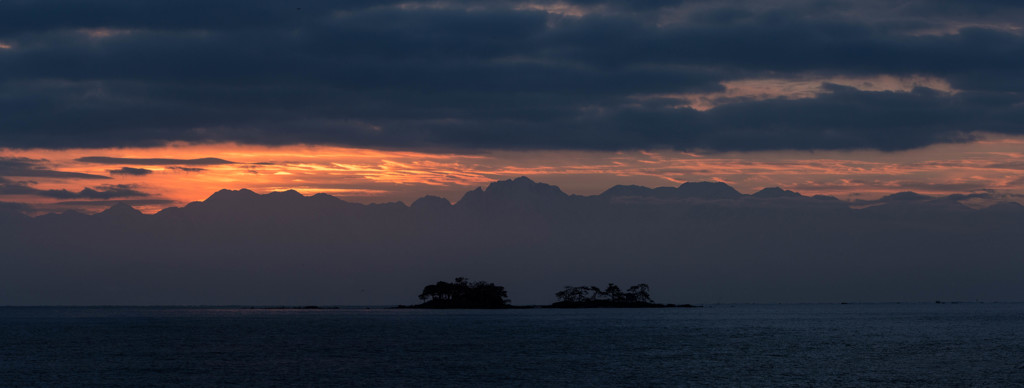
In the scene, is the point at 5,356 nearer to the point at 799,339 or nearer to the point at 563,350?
the point at 563,350

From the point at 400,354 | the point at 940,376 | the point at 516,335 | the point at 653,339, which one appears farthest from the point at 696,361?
the point at 516,335

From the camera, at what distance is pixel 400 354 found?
100 meters

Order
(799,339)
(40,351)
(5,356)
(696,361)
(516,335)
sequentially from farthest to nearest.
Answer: (516,335), (799,339), (40,351), (5,356), (696,361)

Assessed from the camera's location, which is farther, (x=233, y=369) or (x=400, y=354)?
(x=400, y=354)

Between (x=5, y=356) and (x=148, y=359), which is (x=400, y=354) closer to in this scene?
(x=148, y=359)

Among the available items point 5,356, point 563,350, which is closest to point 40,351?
point 5,356

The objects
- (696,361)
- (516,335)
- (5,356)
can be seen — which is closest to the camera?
(696,361)

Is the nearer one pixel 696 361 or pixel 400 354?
pixel 696 361

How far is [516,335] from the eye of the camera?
141 metres

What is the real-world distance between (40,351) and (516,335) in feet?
206

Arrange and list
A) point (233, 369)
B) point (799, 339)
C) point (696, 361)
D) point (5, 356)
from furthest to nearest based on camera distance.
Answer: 1. point (799, 339)
2. point (5, 356)
3. point (696, 361)
4. point (233, 369)

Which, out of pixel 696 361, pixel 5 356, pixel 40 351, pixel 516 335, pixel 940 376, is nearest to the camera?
pixel 940 376

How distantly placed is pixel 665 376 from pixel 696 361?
1515 centimetres

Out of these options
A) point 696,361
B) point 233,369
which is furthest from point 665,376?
point 233,369
